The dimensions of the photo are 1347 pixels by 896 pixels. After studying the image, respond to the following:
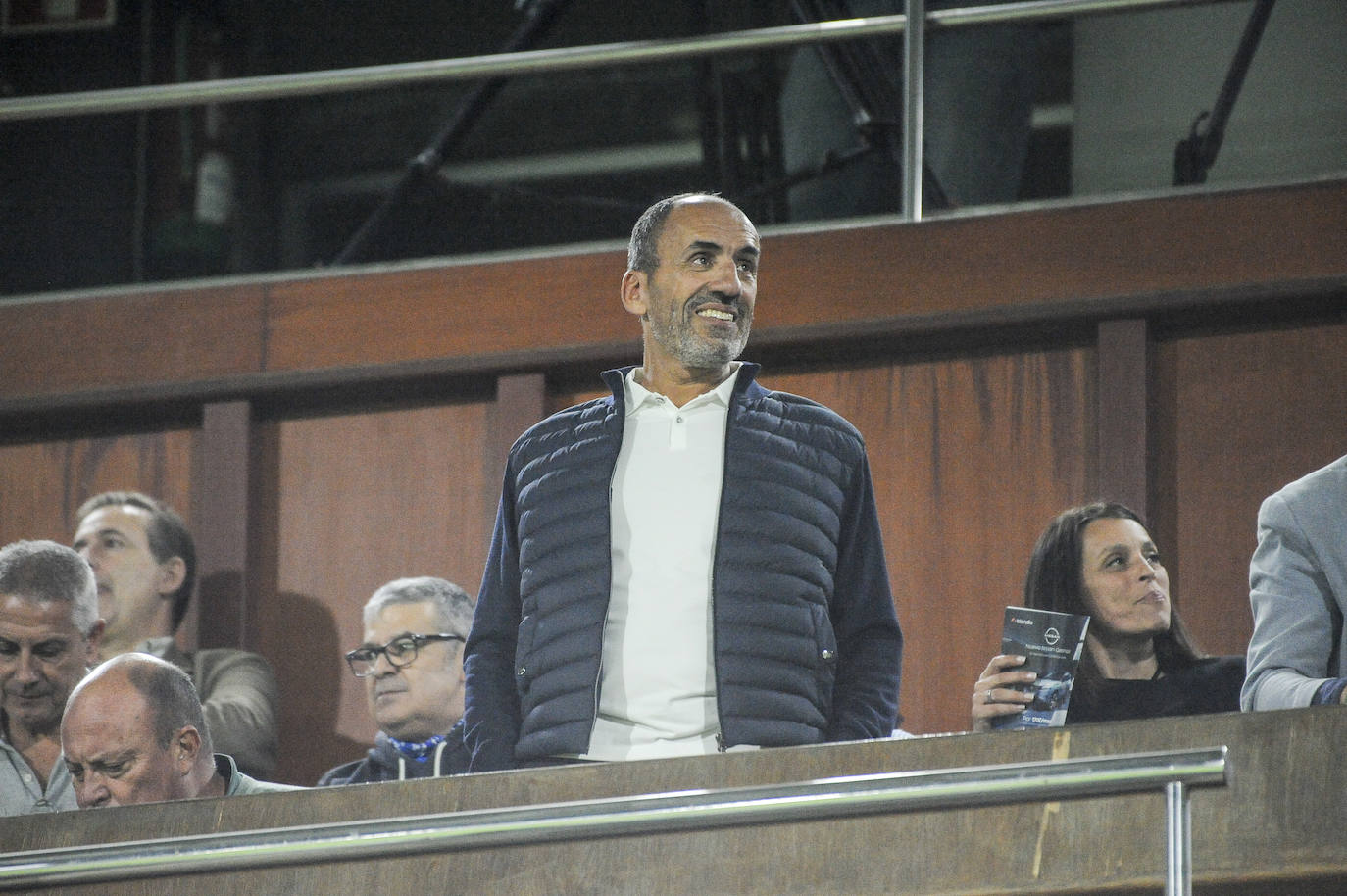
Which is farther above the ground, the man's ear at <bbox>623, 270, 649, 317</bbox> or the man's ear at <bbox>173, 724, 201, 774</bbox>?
the man's ear at <bbox>623, 270, 649, 317</bbox>

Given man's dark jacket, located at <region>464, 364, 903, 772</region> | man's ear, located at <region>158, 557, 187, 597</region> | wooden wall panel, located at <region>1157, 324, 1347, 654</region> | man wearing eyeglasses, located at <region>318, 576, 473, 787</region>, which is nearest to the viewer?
man's dark jacket, located at <region>464, 364, 903, 772</region>

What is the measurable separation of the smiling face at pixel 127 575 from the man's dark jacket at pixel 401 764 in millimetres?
462

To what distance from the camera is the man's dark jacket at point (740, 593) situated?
243 centimetres

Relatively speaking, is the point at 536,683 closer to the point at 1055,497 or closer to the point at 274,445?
the point at 1055,497

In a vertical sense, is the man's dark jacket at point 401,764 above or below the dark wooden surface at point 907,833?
above

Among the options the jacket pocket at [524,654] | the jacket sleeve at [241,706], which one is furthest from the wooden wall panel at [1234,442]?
the jacket sleeve at [241,706]

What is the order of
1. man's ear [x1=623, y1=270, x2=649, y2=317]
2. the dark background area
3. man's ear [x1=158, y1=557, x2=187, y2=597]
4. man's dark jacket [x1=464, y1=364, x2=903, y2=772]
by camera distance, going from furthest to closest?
the dark background area
man's ear [x1=158, y1=557, x2=187, y2=597]
man's ear [x1=623, y1=270, x2=649, y2=317]
man's dark jacket [x1=464, y1=364, x2=903, y2=772]

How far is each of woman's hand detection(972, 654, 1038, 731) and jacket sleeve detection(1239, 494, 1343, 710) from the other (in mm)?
264

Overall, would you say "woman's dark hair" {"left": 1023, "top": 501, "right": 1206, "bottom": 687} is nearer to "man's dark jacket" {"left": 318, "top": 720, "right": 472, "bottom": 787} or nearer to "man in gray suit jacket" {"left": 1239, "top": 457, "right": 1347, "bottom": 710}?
"man in gray suit jacket" {"left": 1239, "top": 457, "right": 1347, "bottom": 710}

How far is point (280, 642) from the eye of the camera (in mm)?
3848

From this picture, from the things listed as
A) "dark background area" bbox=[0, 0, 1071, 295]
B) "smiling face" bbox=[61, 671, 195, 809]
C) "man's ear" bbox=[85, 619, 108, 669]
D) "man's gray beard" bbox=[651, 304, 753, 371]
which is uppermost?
"dark background area" bbox=[0, 0, 1071, 295]

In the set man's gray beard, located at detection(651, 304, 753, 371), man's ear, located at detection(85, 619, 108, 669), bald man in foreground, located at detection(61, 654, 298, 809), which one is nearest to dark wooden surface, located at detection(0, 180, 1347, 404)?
man's ear, located at detection(85, 619, 108, 669)

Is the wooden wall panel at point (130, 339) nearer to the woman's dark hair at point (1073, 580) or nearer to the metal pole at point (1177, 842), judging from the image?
the woman's dark hair at point (1073, 580)

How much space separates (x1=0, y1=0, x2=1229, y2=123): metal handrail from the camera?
3494mm
